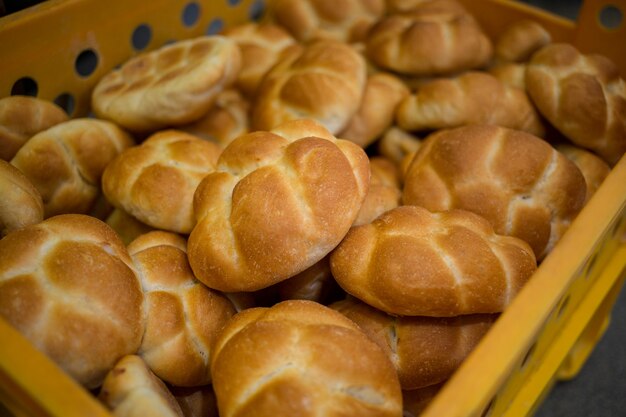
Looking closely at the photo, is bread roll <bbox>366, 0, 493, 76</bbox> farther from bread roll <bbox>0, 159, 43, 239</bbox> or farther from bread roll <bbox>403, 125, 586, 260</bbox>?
bread roll <bbox>0, 159, 43, 239</bbox>

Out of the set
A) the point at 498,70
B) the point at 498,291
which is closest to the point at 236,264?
the point at 498,291

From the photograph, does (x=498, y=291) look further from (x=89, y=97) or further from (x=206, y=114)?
(x=89, y=97)

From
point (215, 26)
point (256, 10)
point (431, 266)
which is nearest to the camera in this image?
point (431, 266)

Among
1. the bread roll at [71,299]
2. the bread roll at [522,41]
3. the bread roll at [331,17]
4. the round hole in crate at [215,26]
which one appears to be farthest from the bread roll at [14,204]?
the bread roll at [522,41]

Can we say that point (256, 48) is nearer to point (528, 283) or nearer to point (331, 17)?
point (331, 17)

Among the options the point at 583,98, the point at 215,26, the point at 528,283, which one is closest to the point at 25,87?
the point at 215,26

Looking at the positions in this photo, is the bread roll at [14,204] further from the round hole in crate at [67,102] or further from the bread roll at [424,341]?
the bread roll at [424,341]
